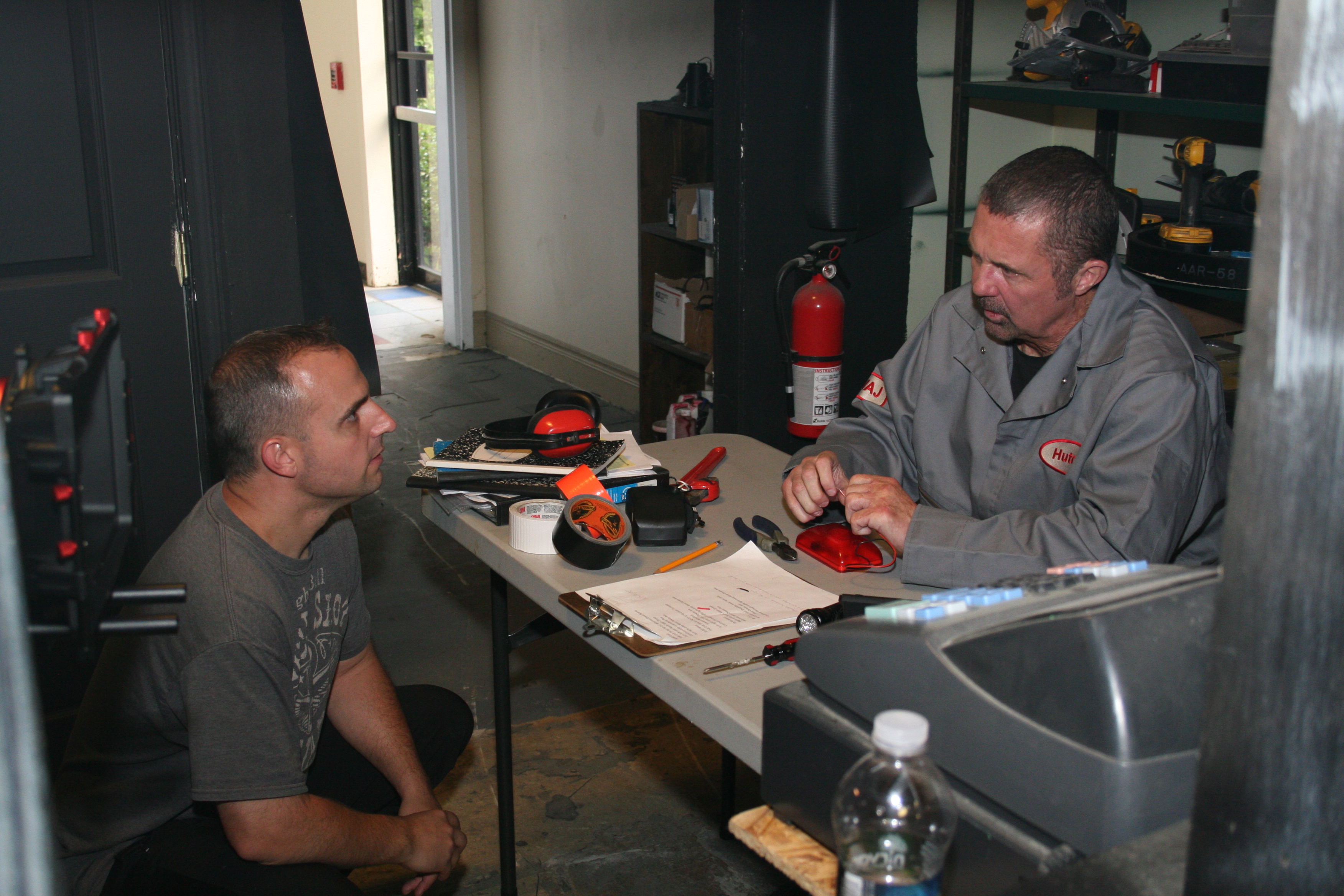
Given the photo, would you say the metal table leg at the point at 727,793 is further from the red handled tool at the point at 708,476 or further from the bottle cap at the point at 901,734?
the bottle cap at the point at 901,734

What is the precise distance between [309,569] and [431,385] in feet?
13.1

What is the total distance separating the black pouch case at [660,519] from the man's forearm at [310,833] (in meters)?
0.54

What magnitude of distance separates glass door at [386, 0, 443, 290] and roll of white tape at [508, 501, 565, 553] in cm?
499

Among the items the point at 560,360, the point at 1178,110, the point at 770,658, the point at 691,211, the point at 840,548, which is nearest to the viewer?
the point at 770,658

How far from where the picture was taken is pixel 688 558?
1.68 m

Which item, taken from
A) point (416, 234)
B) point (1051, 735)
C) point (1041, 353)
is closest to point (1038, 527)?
point (1041, 353)

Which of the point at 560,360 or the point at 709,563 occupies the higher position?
the point at 709,563

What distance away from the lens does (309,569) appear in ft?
5.42

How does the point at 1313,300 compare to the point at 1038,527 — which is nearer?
the point at 1313,300

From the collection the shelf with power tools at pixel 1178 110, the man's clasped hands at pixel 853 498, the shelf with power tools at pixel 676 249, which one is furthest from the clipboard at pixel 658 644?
the shelf with power tools at pixel 676 249

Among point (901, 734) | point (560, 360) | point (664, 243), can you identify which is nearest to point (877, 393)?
point (901, 734)

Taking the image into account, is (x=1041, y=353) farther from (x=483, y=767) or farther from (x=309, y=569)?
(x=483, y=767)

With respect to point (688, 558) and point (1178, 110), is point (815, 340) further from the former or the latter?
point (688, 558)

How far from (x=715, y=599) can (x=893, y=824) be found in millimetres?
673
